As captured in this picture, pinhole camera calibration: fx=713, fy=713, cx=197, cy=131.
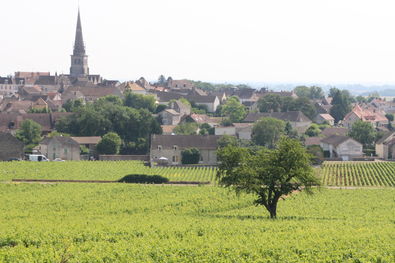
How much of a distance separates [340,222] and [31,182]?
28.2m

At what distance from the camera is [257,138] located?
8525cm

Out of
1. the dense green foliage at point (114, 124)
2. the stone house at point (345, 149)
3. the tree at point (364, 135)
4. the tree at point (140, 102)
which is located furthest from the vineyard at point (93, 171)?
the tree at point (140, 102)

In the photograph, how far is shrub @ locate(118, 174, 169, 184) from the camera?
2191 inches

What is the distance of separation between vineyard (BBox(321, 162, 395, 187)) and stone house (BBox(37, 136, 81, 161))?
2622 cm

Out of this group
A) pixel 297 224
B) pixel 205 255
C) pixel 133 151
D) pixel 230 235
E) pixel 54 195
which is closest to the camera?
pixel 205 255

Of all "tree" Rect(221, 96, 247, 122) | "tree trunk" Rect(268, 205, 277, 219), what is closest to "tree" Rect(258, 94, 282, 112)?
"tree" Rect(221, 96, 247, 122)

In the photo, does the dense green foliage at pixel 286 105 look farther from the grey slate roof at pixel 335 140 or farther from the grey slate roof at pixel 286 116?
the grey slate roof at pixel 335 140

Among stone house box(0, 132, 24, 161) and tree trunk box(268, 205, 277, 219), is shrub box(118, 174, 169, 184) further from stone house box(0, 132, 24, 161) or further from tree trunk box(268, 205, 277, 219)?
stone house box(0, 132, 24, 161)

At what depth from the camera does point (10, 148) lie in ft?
245

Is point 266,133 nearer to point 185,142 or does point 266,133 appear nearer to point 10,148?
point 185,142

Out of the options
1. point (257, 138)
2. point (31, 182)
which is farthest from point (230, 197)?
point (257, 138)

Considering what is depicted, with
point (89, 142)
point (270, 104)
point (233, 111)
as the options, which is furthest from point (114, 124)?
point (270, 104)

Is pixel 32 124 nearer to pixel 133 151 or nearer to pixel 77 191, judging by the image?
pixel 133 151

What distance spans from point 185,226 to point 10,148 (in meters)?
47.3
